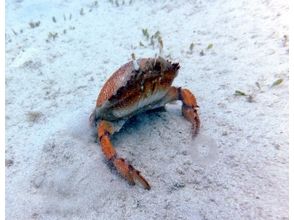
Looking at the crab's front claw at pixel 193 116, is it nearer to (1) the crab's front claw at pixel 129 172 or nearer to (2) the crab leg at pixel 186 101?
(2) the crab leg at pixel 186 101

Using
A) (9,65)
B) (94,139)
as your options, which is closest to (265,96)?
(94,139)

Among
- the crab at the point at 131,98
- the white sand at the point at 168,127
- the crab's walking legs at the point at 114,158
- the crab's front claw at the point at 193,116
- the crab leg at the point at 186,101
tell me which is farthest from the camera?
the crab leg at the point at 186,101

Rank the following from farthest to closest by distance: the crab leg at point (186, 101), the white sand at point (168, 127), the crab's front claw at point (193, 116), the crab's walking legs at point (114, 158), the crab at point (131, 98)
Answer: the crab leg at point (186, 101) → the crab's front claw at point (193, 116) → the crab at point (131, 98) → the crab's walking legs at point (114, 158) → the white sand at point (168, 127)

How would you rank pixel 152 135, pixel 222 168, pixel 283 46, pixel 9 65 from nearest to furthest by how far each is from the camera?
pixel 222 168
pixel 152 135
pixel 283 46
pixel 9 65

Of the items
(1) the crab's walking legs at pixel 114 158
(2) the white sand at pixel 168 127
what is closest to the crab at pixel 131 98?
(1) the crab's walking legs at pixel 114 158

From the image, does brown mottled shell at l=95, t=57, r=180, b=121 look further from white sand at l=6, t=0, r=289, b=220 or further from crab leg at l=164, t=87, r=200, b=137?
white sand at l=6, t=0, r=289, b=220

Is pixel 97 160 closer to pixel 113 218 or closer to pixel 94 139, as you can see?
pixel 94 139

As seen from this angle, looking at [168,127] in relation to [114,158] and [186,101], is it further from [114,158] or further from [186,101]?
[114,158]
